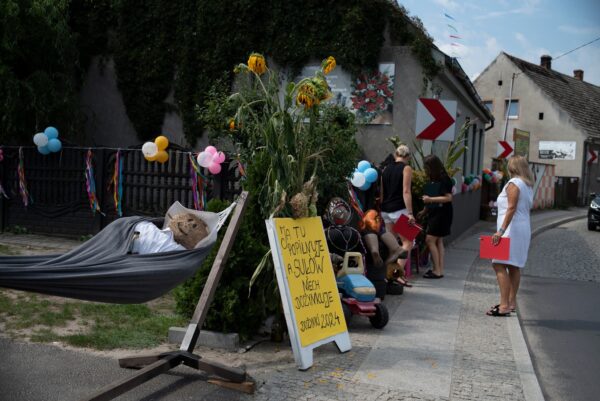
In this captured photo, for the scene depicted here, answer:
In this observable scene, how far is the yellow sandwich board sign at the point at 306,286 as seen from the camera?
5117mm

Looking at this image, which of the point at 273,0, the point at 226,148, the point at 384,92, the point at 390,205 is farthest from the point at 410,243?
the point at 273,0

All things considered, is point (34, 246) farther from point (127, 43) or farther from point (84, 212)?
point (127, 43)

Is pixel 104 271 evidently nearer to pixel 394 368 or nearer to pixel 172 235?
pixel 172 235

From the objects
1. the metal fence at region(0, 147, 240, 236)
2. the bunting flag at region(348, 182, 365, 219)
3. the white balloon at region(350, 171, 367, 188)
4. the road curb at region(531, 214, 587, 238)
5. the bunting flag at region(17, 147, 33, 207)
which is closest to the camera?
the bunting flag at region(348, 182, 365, 219)

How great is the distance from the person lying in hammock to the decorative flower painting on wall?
8.83m

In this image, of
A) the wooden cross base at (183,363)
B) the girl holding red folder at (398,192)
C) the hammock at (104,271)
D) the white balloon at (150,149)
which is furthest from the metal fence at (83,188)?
the hammock at (104,271)

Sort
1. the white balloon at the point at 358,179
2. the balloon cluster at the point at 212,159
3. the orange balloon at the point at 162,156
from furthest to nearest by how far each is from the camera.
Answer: the orange balloon at the point at 162,156, the balloon cluster at the point at 212,159, the white balloon at the point at 358,179

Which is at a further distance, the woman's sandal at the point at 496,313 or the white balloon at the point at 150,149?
the white balloon at the point at 150,149

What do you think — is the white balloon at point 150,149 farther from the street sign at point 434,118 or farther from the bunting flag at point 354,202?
the street sign at point 434,118

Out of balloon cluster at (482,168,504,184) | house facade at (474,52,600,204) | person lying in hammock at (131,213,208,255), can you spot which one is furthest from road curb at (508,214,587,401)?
house facade at (474,52,600,204)

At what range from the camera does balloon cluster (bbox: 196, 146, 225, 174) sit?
400 inches

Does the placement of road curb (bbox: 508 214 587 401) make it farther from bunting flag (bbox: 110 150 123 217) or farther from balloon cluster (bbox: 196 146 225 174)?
bunting flag (bbox: 110 150 123 217)

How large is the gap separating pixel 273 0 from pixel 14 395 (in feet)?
39.4

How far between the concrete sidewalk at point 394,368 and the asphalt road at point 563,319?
245mm
